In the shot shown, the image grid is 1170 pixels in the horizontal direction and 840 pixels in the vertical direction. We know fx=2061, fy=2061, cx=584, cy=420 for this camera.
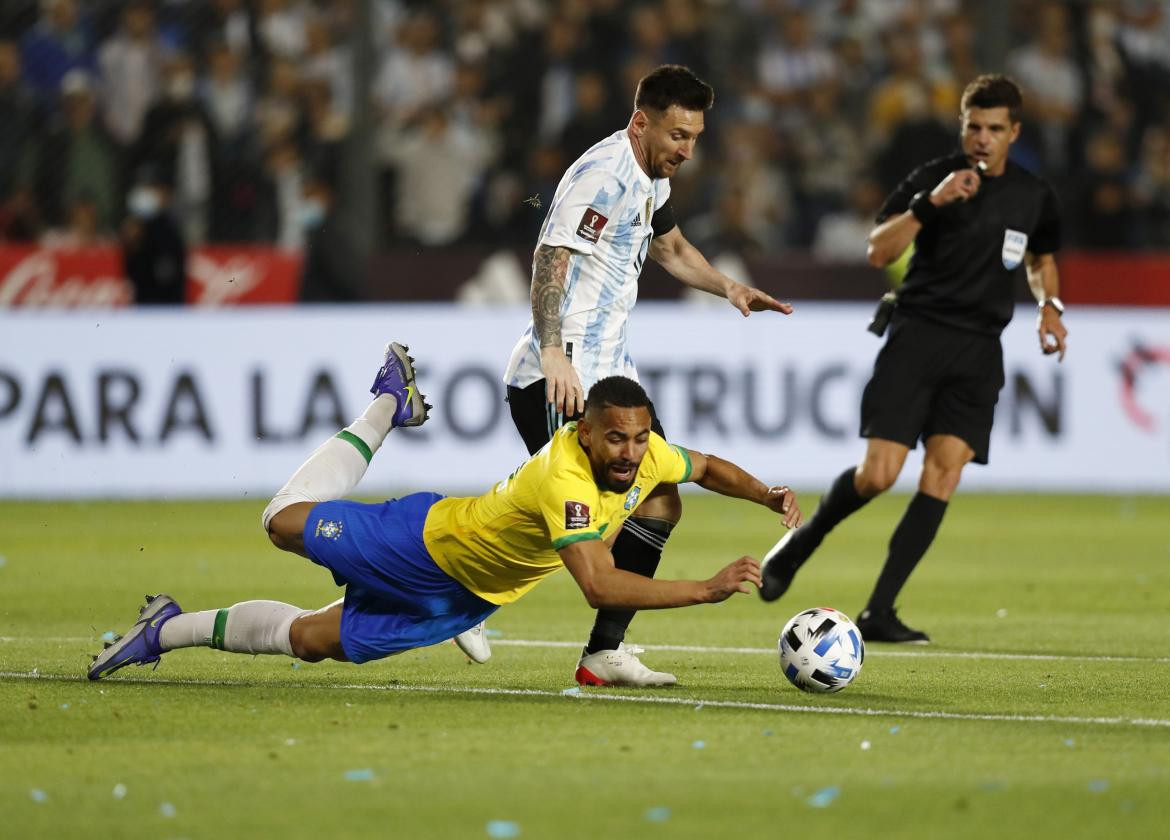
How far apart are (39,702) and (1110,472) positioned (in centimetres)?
1189

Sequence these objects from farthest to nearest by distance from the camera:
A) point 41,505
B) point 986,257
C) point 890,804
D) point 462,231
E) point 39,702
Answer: point 462,231 → point 41,505 → point 986,257 → point 39,702 → point 890,804

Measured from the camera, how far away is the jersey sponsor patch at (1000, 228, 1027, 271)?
29.9ft

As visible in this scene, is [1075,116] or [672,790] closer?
[672,790]

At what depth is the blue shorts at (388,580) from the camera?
689 cm

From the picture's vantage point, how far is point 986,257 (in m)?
9.11

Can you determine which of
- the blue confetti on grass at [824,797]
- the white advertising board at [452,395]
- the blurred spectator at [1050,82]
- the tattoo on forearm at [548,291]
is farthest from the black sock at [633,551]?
the blurred spectator at [1050,82]

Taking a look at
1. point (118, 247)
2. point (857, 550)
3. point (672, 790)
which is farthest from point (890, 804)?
point (118, 247)

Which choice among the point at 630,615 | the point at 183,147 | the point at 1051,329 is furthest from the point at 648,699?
the point at 183,147

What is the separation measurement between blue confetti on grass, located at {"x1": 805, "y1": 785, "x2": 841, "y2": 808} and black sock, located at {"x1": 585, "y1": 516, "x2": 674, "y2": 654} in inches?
87.6

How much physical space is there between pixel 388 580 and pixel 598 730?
1.18m

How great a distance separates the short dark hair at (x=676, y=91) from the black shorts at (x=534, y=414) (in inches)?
42.5

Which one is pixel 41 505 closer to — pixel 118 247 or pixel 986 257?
pixel 118 247

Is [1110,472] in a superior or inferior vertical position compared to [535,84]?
inferior

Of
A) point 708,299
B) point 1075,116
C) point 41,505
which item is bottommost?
point 41,505
